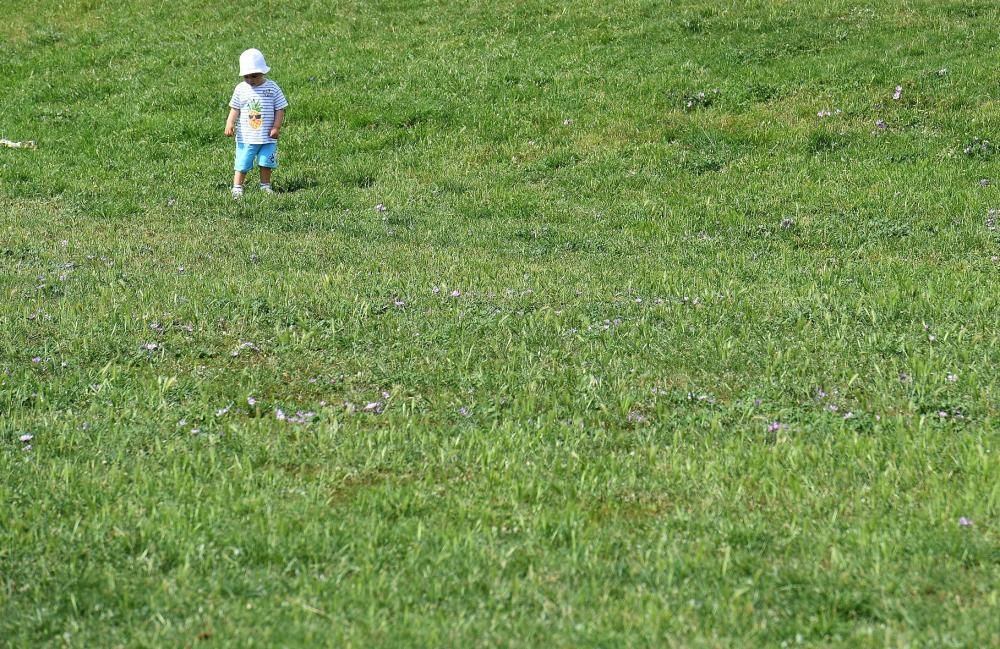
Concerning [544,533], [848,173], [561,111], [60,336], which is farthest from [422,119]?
[544,533]

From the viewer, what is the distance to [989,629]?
359 centimetres

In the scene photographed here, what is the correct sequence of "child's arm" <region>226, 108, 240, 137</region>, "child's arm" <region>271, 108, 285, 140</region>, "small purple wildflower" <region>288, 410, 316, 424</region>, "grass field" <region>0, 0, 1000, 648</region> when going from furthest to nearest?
1. "child's arm" <region>271, 108, 285, 140</region>
2. "child's arm" <region>226, 108, 240, 137</region>
3. "small purple wildflower" <region>288, 410, 316, 424</region>
4. "grass field" <region>0, 0, 1000, 648</region>

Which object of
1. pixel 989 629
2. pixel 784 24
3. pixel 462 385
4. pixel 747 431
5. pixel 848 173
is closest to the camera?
pixel 989 629

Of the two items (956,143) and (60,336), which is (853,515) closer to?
(60,336)

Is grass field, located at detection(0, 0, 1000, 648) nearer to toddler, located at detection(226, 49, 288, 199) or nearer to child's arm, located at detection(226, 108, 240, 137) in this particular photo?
toddler, located at detection(226, 49, 288, 199)

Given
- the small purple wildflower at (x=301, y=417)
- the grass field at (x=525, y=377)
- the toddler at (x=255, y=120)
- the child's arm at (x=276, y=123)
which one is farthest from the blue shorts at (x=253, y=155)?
the small purple wildflower at (x=301, y=417)

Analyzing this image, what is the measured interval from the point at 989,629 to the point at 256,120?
1167 cm

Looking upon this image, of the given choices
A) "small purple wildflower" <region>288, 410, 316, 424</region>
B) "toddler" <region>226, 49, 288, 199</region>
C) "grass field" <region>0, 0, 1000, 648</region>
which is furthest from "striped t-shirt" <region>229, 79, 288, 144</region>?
"small purple wildflower" <region>288, 410, 316, 424</region>

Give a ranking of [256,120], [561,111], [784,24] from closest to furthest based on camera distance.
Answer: [256,120]
[561,111]
[784,24]

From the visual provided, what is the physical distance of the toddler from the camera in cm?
1381

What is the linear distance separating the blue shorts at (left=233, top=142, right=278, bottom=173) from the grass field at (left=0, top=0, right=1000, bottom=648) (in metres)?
0.41

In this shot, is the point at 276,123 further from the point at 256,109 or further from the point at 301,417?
the point at 301,417

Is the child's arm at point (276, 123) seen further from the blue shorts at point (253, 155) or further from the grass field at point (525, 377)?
the grass field at point (525, 377)

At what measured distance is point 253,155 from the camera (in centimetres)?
1393
